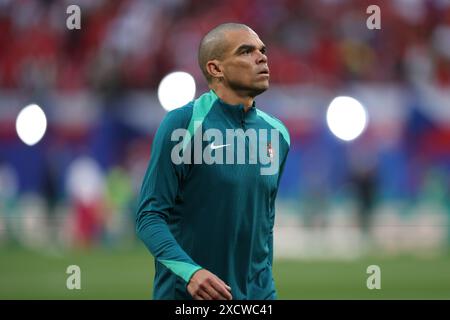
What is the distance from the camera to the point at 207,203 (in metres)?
5.05

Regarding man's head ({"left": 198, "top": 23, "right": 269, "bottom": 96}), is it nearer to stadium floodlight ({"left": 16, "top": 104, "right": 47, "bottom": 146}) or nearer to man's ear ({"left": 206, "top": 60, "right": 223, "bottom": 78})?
man's ear ({"left": 206, "top": 60, "right": 223, "bottom": 78})

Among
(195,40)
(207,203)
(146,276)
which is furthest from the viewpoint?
(195,40)

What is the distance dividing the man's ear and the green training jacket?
0.12m

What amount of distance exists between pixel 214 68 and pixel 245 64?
17 cm

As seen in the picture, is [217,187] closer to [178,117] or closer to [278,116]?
[178,117]

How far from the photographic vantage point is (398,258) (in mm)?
15094

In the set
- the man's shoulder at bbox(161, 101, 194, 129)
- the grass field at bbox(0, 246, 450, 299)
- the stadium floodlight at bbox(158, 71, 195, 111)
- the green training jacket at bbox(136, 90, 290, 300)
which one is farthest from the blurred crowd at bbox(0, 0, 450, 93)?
the man's shoulder at bbox(161, 101, 194, 129)

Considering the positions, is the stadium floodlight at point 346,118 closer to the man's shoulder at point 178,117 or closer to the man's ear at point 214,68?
the man's ear at point 214,68

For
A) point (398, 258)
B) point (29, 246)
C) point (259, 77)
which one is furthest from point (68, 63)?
point (259, 77)

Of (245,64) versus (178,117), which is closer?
(178,117)

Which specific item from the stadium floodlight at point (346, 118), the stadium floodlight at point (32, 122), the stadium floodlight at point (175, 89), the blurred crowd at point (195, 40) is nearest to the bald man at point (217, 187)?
the stadium floodlight at point (346, 118)

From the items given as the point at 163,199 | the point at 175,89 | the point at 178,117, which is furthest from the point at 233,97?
the point at 175,89
